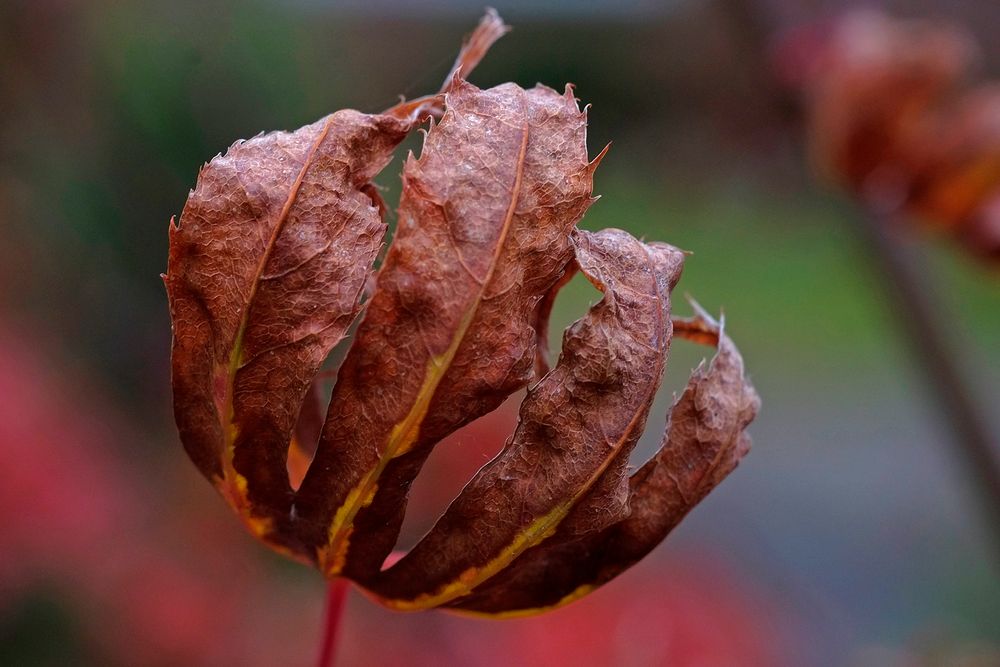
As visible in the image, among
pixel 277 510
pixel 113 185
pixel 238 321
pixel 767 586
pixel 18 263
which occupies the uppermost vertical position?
pixel 238 321

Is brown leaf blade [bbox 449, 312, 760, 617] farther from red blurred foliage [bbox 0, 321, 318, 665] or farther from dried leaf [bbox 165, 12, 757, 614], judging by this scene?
red blurred foliage [bbox 0, 321, 318, 665]

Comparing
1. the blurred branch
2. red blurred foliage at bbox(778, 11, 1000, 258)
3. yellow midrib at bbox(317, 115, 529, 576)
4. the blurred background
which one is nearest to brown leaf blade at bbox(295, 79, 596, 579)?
yellow midrib at bbox(317, 115, 529, 576)

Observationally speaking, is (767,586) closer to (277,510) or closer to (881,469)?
(881,469)

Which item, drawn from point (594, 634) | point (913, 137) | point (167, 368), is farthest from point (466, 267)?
point (167, 368)

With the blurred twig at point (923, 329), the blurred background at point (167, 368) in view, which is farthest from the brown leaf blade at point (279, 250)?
the blurred twig at point (923, 329)

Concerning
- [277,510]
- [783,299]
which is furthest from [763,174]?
[277,510]

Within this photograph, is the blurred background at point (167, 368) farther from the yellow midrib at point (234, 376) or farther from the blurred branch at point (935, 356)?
the yellow midrib at point (234, 376)

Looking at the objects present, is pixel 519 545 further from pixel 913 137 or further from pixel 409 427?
pixel 913 137
